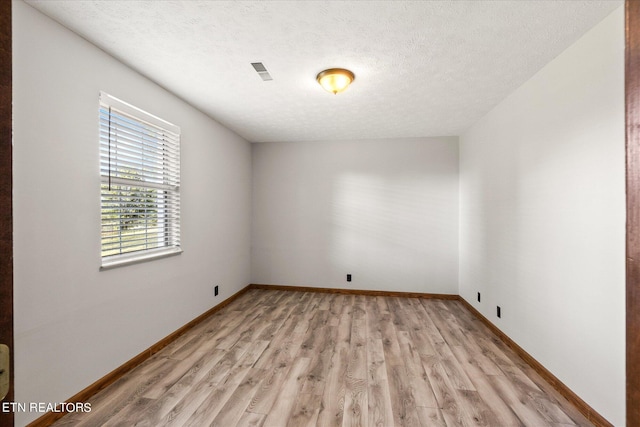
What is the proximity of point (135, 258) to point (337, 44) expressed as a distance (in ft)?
7.79

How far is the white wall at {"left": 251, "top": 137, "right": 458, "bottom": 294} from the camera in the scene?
4.36 m

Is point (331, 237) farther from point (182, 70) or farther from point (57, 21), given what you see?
point (57, 21)

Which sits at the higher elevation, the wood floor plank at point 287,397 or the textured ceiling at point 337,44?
the textured ceiling at point 337,44

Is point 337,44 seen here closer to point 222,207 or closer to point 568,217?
point 568,217

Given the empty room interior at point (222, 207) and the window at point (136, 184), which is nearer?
the empty room interior at point (222, 207)

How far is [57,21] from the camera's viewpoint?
5.74 feet

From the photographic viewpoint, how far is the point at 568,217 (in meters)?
2.00

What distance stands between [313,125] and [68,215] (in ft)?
9.40

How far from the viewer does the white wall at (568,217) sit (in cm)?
162

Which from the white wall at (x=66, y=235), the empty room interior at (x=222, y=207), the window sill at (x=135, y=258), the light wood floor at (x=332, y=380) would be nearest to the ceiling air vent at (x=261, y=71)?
the empty room interior at (x=222, y=207)

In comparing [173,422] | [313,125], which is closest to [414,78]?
[313,125]

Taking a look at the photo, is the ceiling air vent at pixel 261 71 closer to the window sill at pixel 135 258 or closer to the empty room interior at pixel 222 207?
the empty room interior at pixel 222 207

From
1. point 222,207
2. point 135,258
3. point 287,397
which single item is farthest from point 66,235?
point 222,207

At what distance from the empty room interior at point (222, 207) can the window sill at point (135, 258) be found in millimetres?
19
